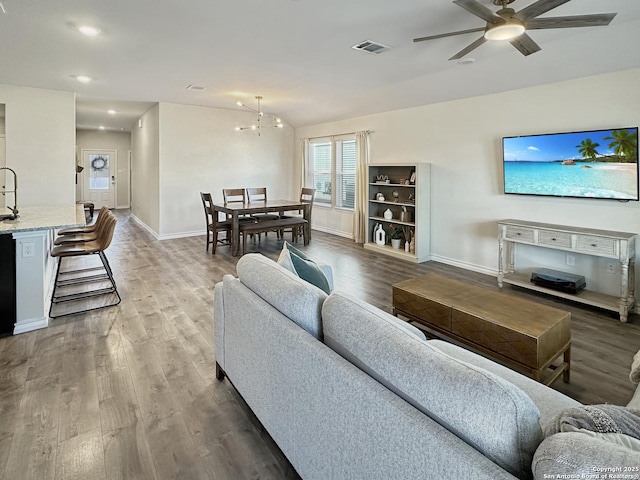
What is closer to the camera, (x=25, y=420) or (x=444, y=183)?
(x=25, y=420)

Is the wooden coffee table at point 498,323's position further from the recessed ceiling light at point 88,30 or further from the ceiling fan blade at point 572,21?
the recessed ceiling light at point 88,30

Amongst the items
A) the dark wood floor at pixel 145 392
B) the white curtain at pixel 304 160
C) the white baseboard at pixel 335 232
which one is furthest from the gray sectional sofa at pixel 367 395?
the white curtain at pixel 304 160

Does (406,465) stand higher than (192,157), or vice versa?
(192,157)

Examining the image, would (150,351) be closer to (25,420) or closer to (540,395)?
(25,420)

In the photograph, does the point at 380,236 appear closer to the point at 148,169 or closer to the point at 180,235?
the point at 180,235

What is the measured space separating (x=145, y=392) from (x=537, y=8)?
11.6 ft

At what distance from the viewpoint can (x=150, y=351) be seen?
2.76 metres

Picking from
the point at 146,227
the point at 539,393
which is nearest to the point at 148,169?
the point at 146,227

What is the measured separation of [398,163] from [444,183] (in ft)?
2.78

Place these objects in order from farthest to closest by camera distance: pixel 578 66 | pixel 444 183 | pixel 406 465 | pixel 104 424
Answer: pixel 444 183, pixel 578 66, pixel 104 424, pixel 406 465

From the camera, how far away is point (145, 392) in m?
2.25

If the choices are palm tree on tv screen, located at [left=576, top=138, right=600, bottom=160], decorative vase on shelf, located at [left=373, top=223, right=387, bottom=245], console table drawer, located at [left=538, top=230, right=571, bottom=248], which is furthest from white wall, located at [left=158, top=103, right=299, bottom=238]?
palm tree on tv screen, located at [left=576, top=138, right=600, bottom=160]

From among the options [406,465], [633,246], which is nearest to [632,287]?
[633,246]

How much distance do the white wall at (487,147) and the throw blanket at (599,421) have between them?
3793mm
